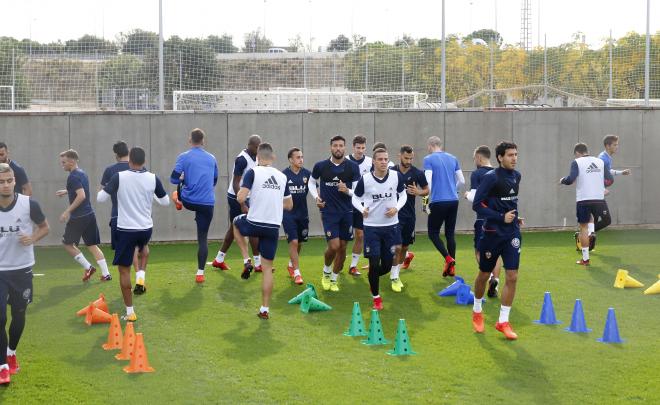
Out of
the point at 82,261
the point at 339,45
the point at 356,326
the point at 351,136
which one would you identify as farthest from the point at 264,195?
the point at 339,45

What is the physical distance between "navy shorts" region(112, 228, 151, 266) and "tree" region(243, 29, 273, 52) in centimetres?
925

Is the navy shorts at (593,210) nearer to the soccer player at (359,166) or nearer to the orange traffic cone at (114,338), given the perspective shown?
the soccer player at (359,166)

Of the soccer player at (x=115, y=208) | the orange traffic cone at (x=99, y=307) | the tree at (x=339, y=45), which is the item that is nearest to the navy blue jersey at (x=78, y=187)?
the soccer player at (x=115, y=208)

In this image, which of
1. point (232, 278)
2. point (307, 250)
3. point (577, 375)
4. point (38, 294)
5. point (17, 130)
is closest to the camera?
point (577, 375)

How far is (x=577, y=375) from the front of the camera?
8609 millimetres

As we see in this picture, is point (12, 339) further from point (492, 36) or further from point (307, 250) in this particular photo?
point (492, 36)

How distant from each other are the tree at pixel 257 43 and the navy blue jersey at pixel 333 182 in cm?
744

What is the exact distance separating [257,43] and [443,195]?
24.7 ft

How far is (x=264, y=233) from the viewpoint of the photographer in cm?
1098

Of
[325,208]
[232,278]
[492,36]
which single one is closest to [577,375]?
[325,208]

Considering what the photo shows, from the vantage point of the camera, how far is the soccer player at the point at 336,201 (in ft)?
41.6

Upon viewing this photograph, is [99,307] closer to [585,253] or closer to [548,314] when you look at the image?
[548,314]

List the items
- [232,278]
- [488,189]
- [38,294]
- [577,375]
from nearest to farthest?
1. [577,375]
2. [488,189]
3. [38,294]
4. [232,278]

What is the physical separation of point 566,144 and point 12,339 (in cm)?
1411
